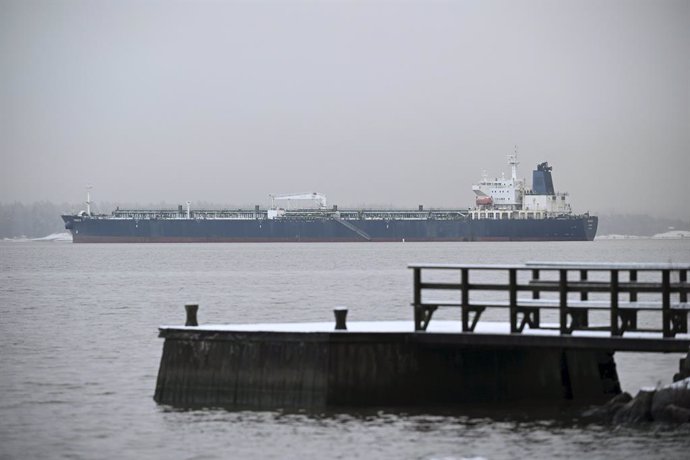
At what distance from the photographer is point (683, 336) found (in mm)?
18641

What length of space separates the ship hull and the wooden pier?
141708 millimetres

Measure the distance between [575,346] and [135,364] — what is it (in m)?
11.8

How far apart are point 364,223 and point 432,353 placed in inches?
5884

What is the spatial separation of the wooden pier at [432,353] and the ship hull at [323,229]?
14171cm

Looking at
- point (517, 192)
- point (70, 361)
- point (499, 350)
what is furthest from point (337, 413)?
point (517, 192)

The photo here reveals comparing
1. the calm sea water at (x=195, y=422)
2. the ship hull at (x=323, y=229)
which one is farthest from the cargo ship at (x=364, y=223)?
the calm sea water at (x=195, y=422)

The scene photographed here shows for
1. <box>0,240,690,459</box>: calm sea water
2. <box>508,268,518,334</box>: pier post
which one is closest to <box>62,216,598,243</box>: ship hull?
<box>0,240,690,459</box>: calm sea water

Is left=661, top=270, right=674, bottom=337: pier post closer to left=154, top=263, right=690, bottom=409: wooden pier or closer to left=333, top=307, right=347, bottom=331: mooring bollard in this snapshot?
left=154, top=263, right=690, bottom=409: wooden pier

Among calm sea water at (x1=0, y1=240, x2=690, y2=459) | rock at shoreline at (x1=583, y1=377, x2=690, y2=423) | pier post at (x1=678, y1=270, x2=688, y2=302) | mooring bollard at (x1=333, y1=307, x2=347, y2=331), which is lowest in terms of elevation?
calm sea water at (x1=0, y1=240, x2=690, y2=459)

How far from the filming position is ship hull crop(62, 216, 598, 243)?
164 meters

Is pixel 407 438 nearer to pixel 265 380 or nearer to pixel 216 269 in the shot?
pixel 265 380

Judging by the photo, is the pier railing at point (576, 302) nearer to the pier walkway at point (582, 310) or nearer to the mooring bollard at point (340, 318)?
the pier walkway at point (582, 310)

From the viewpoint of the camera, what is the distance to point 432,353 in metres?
19.7

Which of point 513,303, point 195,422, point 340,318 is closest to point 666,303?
point 513,303
